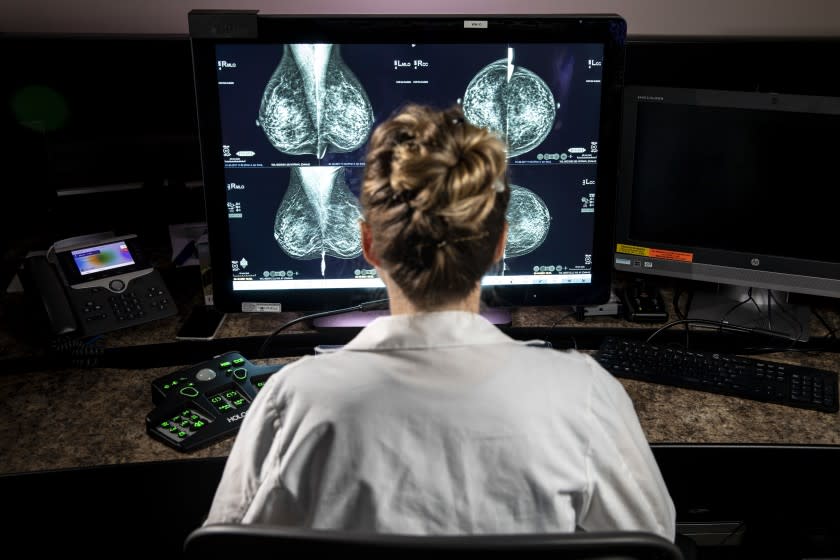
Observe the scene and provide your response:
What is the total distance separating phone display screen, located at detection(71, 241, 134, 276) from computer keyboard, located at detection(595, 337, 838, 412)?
3.47 ft

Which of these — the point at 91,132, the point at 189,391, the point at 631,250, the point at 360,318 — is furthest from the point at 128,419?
the point at 631,250

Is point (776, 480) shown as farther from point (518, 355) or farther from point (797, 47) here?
point (518, 355)

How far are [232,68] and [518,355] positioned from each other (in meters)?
0.90

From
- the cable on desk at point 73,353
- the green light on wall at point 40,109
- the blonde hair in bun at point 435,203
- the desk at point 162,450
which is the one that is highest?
the green light on wall at point 40,109

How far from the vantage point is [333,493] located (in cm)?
97

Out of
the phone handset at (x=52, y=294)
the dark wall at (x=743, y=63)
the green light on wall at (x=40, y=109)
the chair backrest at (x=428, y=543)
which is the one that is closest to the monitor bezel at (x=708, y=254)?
the dark wall at (x=743, y=63)

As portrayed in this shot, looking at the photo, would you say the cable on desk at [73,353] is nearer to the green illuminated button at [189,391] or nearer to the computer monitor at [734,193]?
the green illuminated button at [189,391]

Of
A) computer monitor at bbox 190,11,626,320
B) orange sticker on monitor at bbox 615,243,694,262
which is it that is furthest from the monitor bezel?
computer monitor at bbox 190,11,626,320

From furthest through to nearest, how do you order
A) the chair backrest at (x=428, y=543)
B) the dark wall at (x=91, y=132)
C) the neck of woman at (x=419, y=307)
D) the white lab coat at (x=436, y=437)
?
the dark wall at (x=91, y=132) → the neck of woman at (x=419, y=307) → the white lab coat at (x=436, y=437) → the chair backrest at (x=428, y=543)

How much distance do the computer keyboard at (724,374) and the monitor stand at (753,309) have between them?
172 millimetres

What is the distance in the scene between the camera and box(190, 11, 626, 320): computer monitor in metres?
1.58

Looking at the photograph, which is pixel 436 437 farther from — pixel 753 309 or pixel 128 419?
pixel 753 309

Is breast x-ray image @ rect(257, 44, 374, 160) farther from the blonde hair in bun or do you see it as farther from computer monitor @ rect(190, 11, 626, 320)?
the blonde hair in bun

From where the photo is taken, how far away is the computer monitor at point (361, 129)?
1.58 m
